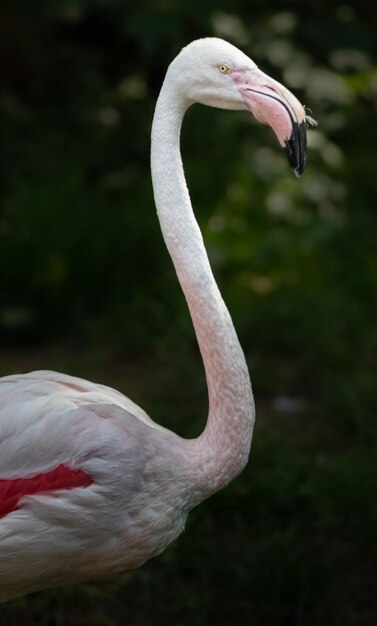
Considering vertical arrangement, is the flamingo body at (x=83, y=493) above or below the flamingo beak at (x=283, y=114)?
below

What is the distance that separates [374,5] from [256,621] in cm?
484

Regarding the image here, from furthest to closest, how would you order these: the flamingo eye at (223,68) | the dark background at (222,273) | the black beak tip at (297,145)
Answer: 1. the dark background at (222,273)
2. the flamingo eye at (223,68)
3. the black beak tip at (297,145)

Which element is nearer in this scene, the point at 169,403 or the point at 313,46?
the point at 169,403

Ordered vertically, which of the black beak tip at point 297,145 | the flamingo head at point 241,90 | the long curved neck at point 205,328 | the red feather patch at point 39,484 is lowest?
the red feather patch at point 39,484

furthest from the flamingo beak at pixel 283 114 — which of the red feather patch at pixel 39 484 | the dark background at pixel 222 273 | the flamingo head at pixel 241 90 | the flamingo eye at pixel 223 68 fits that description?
the dark background at pixel 222 273

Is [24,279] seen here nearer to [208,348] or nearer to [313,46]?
[313,46]

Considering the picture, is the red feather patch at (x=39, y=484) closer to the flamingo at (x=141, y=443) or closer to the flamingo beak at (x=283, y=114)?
the flamingo at (x=141, y=443)

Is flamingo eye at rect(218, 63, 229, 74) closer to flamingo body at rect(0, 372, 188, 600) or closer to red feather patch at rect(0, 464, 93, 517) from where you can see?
flamingo body at rect(0, 372, 188, 600)

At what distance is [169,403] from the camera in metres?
5.33

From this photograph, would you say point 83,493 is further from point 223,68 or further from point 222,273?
point 222,273

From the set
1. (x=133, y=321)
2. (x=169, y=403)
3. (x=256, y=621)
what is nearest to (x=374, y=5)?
(x=133, y=321)

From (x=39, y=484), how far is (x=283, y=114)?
1.29 metres

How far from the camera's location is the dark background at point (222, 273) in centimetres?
416

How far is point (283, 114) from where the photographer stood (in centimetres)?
312
